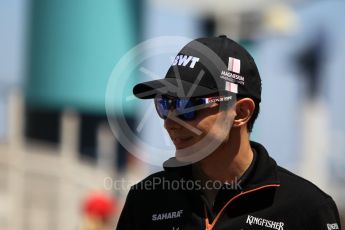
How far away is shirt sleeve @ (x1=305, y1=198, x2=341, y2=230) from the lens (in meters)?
3.56

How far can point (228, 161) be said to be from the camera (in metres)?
3.78

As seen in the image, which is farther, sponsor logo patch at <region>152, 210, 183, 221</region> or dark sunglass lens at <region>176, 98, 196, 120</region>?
sponsor logo patch at <region>152, 210, 183, 221</region>

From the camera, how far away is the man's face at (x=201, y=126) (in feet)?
12.0

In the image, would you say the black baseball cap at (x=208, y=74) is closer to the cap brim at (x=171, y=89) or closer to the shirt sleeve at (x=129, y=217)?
the cap brim at (x=171, y=89)

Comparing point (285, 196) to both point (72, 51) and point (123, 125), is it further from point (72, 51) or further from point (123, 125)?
point (72, 51)

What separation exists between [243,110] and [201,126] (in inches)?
8.5

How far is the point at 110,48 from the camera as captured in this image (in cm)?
1806

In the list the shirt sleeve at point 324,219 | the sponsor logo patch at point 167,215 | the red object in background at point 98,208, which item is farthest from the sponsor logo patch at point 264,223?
the red object in background at point 98,208

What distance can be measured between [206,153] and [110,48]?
14494mm

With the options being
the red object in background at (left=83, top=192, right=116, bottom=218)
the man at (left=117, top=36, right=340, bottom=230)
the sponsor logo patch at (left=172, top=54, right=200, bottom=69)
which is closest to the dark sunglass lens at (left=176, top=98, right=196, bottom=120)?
the man at (left=117, top=36, right=340, bottom=230)

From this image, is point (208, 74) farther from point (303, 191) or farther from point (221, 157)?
point (303, 191)

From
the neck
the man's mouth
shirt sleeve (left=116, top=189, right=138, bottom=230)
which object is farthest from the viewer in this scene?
shirt sleeve (left=116, top=189, right=138, bottom=230)

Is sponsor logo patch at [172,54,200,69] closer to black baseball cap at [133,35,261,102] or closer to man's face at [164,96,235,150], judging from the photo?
black baseball cap at [133,35,261,102]

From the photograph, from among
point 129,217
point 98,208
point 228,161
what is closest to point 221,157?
point 228,161
